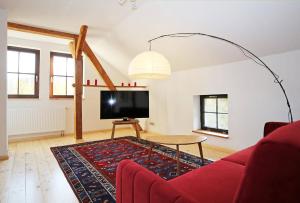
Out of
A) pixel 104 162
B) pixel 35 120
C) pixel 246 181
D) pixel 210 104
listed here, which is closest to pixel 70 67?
pixel 35 120

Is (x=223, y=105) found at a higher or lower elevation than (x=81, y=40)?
lower

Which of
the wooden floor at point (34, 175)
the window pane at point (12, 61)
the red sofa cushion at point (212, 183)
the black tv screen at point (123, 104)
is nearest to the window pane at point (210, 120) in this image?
the wooden floor at point (34, 175)

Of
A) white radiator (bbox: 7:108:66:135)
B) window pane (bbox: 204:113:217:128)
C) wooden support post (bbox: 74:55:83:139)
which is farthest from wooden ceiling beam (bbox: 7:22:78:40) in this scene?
window pane (bbox: 204:113:217:128)

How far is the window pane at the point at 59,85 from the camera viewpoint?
5.21 meters

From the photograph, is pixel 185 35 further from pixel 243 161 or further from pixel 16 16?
pixel 16 16

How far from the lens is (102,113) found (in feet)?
15.1

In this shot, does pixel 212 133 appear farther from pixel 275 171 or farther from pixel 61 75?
pixel 61 75

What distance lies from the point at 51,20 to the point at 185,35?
2.59 m

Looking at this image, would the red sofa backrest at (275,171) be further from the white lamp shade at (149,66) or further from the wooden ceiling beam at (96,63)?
the wooden ceiling beam at (96,63)

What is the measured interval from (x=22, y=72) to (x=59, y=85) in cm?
89

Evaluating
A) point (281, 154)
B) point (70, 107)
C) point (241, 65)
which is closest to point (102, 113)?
point (70, 107)

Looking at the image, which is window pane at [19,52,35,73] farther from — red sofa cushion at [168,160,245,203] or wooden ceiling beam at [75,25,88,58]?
red sofa cushion at [168,160,245,203]

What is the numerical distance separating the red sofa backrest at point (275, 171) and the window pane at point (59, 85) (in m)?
5.38

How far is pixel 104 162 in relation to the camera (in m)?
3.03
